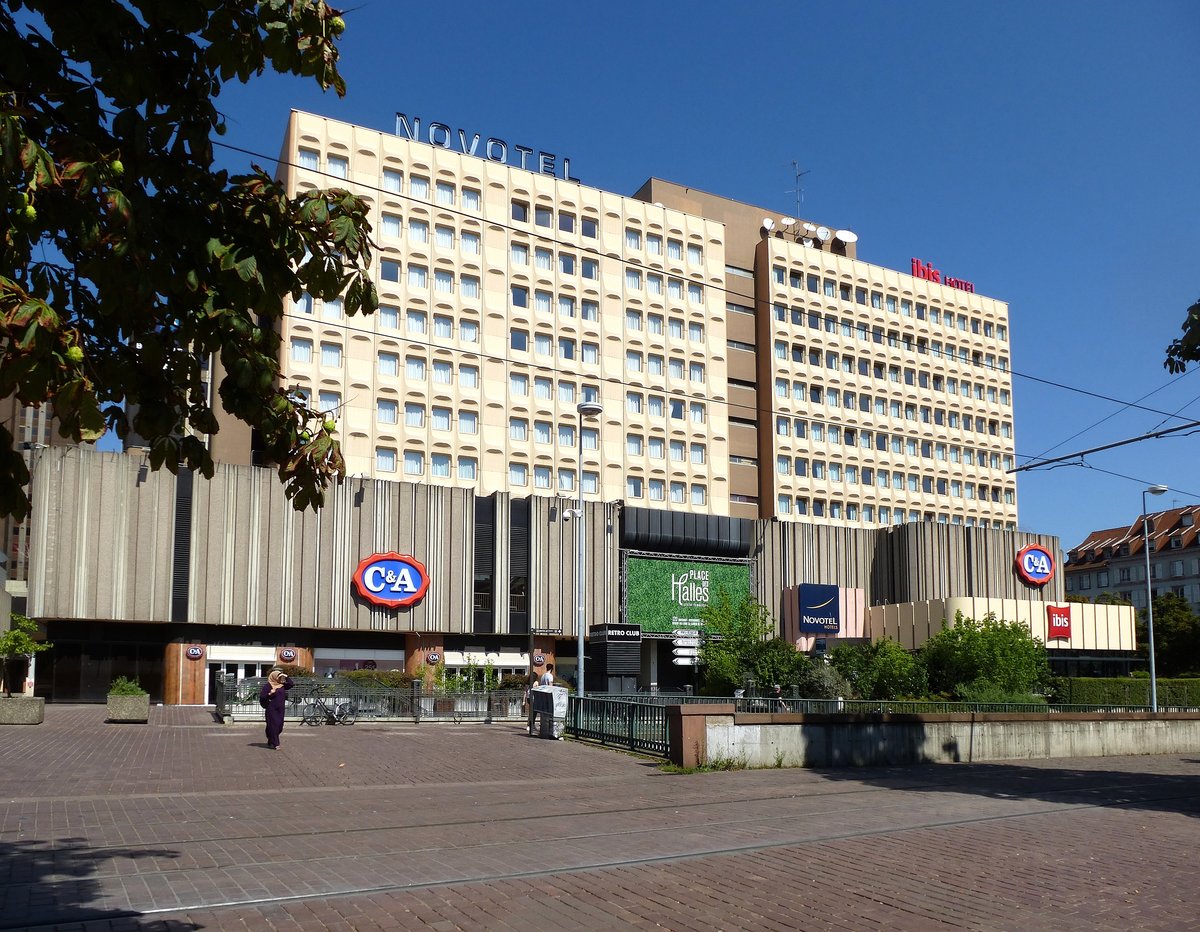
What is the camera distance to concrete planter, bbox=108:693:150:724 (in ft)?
98.9

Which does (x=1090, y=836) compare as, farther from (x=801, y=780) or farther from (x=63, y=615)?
(x=63, y=615)

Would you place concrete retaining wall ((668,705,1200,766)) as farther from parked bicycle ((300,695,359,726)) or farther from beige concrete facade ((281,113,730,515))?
beige concrete facade ((281,113,730,515))

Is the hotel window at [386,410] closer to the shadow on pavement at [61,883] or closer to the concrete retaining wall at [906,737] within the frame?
the concrete retaining wall at [906,737]

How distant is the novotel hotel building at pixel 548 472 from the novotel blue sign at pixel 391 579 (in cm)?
14

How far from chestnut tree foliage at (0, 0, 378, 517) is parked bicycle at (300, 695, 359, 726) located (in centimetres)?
2523

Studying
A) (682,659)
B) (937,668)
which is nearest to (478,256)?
(682,659)

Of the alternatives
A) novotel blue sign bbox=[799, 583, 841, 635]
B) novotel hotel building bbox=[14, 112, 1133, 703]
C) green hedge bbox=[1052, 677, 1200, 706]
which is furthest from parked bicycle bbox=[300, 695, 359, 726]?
novotel blue sign bbox=[799, 583, 841, 635]

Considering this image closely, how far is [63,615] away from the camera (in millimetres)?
45062

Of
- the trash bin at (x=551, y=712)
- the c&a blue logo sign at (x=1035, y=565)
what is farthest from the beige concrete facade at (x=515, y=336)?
the trash bin at (x=551, y=712)

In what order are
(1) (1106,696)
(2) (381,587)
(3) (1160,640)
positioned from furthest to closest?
1. (3) (1160,640)
2. (1) (1106,696)
3. (2) (381,587)

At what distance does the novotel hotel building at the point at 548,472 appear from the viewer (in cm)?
4772

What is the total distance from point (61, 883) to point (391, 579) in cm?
4253

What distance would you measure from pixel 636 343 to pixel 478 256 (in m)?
10.4

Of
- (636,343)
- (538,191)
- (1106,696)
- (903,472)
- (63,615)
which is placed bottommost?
(1106,696)
